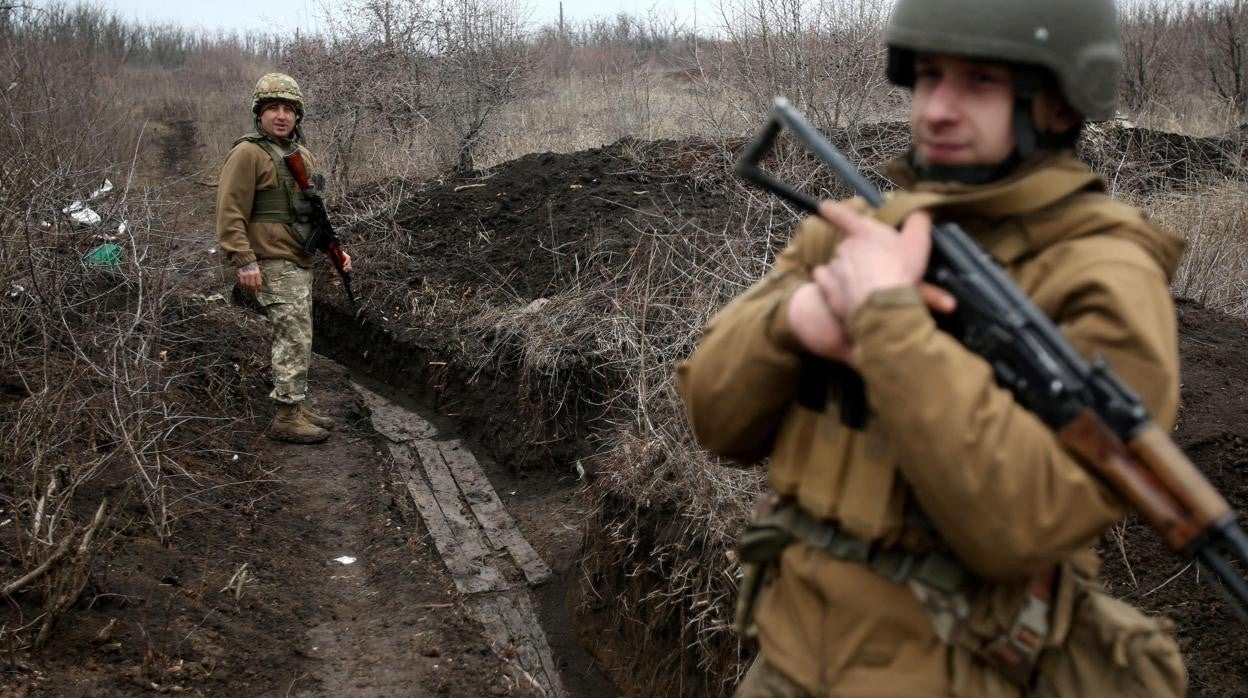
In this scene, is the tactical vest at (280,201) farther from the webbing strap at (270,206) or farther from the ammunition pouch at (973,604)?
the ammunition pouch at (973,604)

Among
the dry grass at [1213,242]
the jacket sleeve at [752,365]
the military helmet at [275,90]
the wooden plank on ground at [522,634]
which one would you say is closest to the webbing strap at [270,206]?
the military helmet at [275,90]

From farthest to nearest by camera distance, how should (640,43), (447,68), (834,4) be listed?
(640,43), (447,68), (834,4)

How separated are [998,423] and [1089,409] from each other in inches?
4.6

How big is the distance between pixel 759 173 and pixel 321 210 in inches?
221

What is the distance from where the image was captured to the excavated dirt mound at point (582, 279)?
3729 millimetres

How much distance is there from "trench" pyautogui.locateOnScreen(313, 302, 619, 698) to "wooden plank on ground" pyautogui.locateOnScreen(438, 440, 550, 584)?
0.07 meters

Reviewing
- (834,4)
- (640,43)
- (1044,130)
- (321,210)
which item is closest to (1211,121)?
(834,4)

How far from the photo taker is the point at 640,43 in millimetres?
32469

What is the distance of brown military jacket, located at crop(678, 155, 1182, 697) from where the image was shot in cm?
135

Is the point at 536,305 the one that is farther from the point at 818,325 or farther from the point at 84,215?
the point at 818,325

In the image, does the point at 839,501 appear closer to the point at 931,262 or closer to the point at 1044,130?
the point at 931,262

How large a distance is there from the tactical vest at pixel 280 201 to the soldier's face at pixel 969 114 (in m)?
5.71

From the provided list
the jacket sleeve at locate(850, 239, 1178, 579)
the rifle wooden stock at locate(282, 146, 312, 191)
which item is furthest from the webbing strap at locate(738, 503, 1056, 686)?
the rifle wooden stock at locate(282, 146, 312, 191)

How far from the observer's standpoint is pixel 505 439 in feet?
24.3
